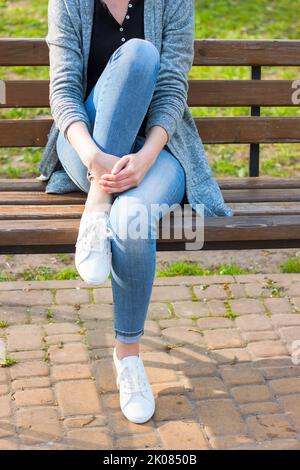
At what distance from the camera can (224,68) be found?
7.12 metres

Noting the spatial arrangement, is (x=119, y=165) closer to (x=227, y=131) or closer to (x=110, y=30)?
(x=110, y=30)

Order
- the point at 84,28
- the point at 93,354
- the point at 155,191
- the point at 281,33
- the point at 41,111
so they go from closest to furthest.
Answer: the point at 155,191 → the point at 84,28 → the point at 93,354 → the point at 41,111 → the point at 281,33

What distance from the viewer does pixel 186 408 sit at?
337cm

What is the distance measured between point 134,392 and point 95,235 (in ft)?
2.04

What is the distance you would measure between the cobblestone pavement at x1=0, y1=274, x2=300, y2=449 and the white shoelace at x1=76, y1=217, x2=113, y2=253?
2.24 ft

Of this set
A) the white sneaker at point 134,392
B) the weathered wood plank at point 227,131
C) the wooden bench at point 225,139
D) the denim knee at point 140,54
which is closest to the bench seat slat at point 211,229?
the wooden bench at point 225,139

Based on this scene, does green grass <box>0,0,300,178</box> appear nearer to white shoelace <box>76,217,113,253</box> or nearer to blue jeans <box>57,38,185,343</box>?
blue jeans <box>57,38,185,343</box>

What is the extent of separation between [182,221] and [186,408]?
0.70 metres

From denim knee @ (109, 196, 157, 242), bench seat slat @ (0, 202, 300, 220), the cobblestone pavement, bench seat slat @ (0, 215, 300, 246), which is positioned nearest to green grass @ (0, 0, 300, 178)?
the cobblestone pavement

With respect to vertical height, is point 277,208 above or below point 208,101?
below

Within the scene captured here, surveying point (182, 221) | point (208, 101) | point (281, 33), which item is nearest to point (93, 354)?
point (182, 221)

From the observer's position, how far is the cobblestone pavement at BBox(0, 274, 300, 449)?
3213mm

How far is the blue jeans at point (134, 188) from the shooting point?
3064mm

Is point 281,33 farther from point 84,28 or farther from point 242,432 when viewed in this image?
point 242,432
